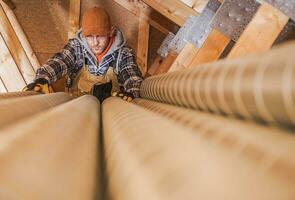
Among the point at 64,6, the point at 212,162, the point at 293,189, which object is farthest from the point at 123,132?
the point at 64,6

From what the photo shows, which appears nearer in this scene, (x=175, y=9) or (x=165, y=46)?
(x=175, y=9)

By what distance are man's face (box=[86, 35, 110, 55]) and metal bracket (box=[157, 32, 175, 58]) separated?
91cm

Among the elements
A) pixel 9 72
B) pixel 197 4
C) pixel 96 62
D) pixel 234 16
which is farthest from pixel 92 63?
pixel 234 16

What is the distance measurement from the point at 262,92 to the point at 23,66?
11.3 ft

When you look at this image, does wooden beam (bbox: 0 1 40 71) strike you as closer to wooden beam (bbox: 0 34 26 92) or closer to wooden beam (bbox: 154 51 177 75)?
wooden beam (bbox: 0 34 26 92)

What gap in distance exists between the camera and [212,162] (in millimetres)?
500

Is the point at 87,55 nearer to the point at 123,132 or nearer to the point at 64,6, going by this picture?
the point at 64,6

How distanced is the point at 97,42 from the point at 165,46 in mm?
1031

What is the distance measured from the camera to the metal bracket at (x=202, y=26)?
282cm

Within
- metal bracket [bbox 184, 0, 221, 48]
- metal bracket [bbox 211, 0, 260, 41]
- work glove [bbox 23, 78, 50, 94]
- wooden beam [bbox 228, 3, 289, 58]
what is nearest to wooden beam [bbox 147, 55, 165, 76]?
metal bracket [bbox 184, 0, 221, 48]

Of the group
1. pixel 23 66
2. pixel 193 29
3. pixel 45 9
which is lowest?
pixel 23 66

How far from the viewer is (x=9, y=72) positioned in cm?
389

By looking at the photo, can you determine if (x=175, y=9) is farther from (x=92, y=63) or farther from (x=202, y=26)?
(x=92, y=63)

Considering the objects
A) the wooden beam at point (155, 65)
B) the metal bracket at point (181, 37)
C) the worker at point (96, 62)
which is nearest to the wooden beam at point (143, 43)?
the wooden beam at point (155, 65)
